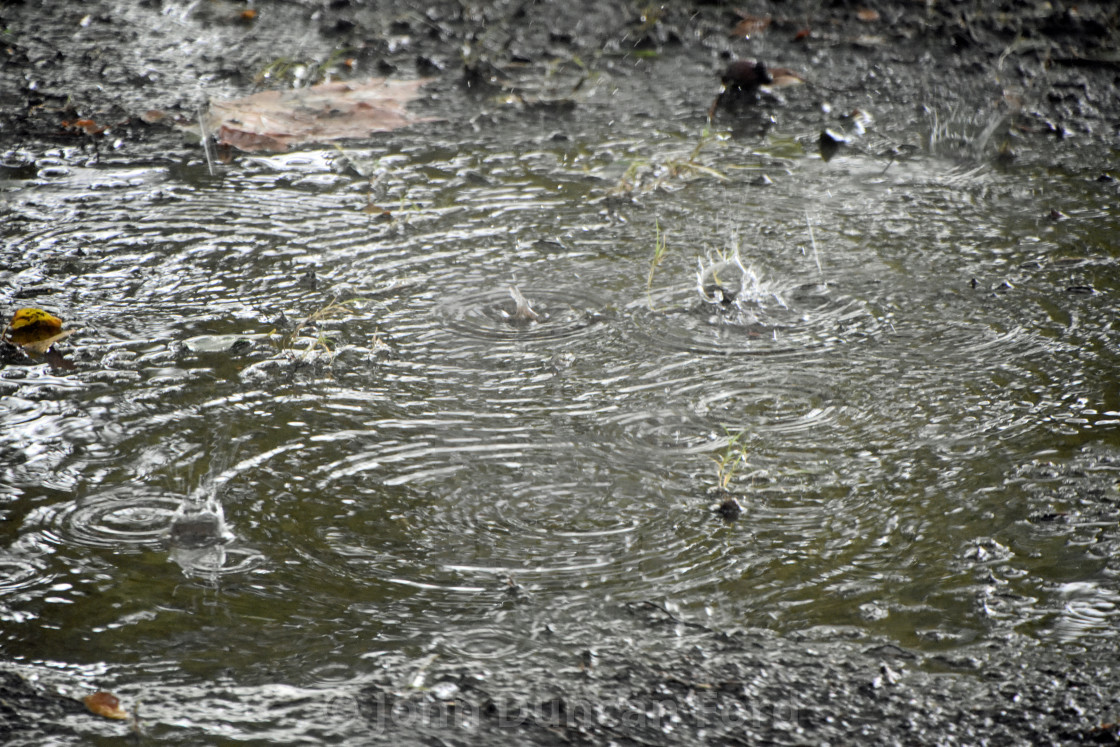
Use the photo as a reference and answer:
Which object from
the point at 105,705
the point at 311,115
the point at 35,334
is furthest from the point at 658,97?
the point at 105,705

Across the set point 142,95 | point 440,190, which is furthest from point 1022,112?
point 142,95

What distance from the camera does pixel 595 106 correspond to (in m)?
4.88

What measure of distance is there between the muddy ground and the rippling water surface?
104 mm

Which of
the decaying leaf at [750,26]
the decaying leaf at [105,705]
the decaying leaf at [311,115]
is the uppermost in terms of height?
the decaying leaf at [750,26]

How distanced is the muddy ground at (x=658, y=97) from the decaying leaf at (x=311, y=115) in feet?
0.50

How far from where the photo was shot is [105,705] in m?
1.78

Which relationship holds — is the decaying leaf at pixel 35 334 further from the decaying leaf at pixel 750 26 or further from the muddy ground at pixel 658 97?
the decaying leaf at pixel 750 26

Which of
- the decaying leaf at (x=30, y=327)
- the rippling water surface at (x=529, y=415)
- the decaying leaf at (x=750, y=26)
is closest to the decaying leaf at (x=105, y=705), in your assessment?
the rippling water surface at (x=529, y=415)

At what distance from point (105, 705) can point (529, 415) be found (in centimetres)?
117

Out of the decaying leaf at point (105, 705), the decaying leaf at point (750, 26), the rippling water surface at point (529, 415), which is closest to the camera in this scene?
the decaying leaf at point (105, 705)

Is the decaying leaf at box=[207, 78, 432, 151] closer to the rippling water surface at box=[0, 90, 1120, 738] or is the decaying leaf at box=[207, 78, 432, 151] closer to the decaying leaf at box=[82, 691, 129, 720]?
the rippling water surface at box=[0, 90, 1120, 738]

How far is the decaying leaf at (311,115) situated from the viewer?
4.43m

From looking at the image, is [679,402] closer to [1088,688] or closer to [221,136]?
[1088,688]

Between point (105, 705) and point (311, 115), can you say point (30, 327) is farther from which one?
point (311, 115)
